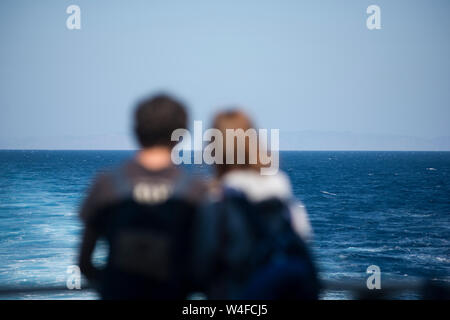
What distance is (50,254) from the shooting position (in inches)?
1057

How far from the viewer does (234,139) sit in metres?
2.10

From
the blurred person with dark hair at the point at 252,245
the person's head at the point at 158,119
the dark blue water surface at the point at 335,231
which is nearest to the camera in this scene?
the blurred person with dark hair at the point at 252,245

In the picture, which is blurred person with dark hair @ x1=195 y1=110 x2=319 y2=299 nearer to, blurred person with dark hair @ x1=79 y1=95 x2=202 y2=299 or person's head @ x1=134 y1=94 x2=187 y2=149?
blurred person with dark hair @ x1=79 y1=95 x2=202 y2=299

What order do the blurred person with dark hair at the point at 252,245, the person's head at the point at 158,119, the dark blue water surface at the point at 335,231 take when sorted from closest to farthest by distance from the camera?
the blurred person with dark hair at the point at 252,245, the person's head at the point at 158,119, the dark blue water surface at the point at 335,231

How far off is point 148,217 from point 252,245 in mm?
458

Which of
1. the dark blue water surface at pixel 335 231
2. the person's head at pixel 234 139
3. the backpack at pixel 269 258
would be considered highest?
the person's head at pixel 234 139

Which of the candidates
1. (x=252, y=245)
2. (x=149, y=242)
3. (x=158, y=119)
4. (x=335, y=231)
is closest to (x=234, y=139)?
(x=158, y=119)

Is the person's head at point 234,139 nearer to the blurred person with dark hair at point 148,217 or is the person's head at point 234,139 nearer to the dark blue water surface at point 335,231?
the blurred person with dark hair at point 148,217

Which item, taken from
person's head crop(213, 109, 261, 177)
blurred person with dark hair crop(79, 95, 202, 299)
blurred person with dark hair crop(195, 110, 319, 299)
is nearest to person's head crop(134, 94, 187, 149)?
blurred person with dark hair crop(79, 95, 202, 299)

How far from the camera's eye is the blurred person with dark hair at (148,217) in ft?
6.25

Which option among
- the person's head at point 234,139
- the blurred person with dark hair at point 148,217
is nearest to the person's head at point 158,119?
the blurred person with dark hair at point 148,217

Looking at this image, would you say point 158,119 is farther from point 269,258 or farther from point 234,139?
point 269,258
